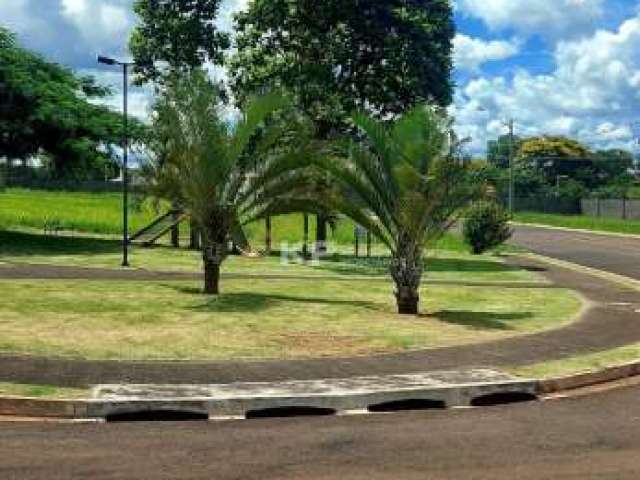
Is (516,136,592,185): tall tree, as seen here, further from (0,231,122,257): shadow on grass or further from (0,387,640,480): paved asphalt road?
(0,387,640,480): paved asphalt road

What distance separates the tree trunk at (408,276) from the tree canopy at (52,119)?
1931cm

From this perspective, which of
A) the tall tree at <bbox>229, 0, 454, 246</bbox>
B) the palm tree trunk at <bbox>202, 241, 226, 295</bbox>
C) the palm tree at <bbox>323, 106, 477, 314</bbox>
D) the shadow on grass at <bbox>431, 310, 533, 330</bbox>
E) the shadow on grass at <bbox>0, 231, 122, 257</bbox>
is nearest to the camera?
the shadow on grass at <bbox>431, 310, 533, 330</bbox>

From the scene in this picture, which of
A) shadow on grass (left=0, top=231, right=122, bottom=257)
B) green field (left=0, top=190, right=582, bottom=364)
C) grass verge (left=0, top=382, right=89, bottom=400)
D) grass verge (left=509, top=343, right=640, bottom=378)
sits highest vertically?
shadow on grass (left=0, top=231, right=122, bottom=257)

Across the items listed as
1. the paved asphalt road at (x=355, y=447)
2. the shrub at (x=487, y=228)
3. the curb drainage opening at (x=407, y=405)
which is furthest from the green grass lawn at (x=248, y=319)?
the shrub at (x=487, y=228)

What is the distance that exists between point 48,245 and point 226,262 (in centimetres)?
717

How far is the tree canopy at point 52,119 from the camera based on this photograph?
112 feet

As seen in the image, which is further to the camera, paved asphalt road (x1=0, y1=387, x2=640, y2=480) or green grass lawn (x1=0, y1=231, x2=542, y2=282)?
green grass lawn (x1=0, y1=231, x2=542, y2=282)

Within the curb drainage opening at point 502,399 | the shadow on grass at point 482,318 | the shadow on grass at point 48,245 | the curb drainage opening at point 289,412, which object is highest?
the shadow on grass at point 48,245

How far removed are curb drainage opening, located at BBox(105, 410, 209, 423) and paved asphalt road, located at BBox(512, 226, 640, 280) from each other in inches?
846

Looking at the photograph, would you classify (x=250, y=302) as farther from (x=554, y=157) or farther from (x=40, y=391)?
(x=554, y=157)

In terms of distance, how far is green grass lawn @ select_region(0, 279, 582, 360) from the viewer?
1359 centimetres

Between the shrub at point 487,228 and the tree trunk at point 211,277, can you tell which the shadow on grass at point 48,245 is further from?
the shrub at point 487,228

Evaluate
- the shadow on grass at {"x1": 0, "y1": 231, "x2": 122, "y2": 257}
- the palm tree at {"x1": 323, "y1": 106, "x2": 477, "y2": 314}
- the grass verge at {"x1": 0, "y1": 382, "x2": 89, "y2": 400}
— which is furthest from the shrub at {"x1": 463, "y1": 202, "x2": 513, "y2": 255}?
the grass verge at {"x1": 0, "y1": 382, "x2": 89, "y2": 400}

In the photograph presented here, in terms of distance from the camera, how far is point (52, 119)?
34.3 meters
